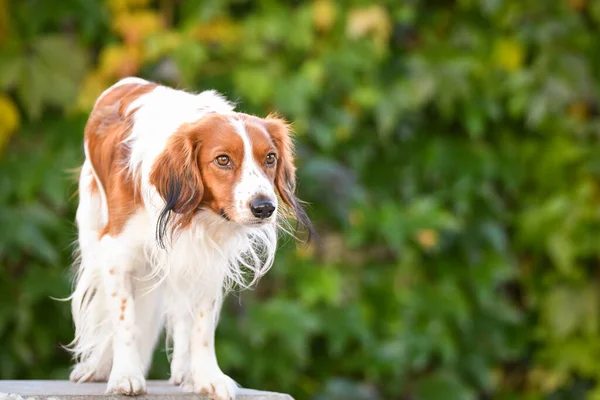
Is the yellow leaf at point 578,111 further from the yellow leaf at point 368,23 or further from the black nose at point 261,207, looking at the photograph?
the black nose at point 261,207

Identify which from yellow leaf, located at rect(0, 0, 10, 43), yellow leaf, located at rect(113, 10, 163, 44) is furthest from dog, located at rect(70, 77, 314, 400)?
yellow leaf, located at rect(0, 0, 10, 43)

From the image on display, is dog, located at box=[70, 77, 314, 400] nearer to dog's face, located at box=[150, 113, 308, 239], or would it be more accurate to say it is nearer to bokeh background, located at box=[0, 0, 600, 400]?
dog's face, located at box=[150, 113, 308, 239]

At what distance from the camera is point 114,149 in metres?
4.49

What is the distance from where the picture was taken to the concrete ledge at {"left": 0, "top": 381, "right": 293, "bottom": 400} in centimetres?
414

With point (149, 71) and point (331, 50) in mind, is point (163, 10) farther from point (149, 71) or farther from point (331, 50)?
point (331, 50)

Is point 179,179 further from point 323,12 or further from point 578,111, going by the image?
point 578,111

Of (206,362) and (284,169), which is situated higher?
(284,169)

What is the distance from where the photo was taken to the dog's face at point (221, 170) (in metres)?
3.97

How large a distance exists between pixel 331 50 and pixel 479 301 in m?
2.42

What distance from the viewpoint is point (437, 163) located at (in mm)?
8953

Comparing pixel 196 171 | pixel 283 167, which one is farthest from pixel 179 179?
pixel 283 167

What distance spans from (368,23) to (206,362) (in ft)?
15.4

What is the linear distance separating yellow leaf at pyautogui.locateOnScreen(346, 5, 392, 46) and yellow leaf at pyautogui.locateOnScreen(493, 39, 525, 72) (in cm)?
118

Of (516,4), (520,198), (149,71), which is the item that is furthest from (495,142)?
(149,71)
